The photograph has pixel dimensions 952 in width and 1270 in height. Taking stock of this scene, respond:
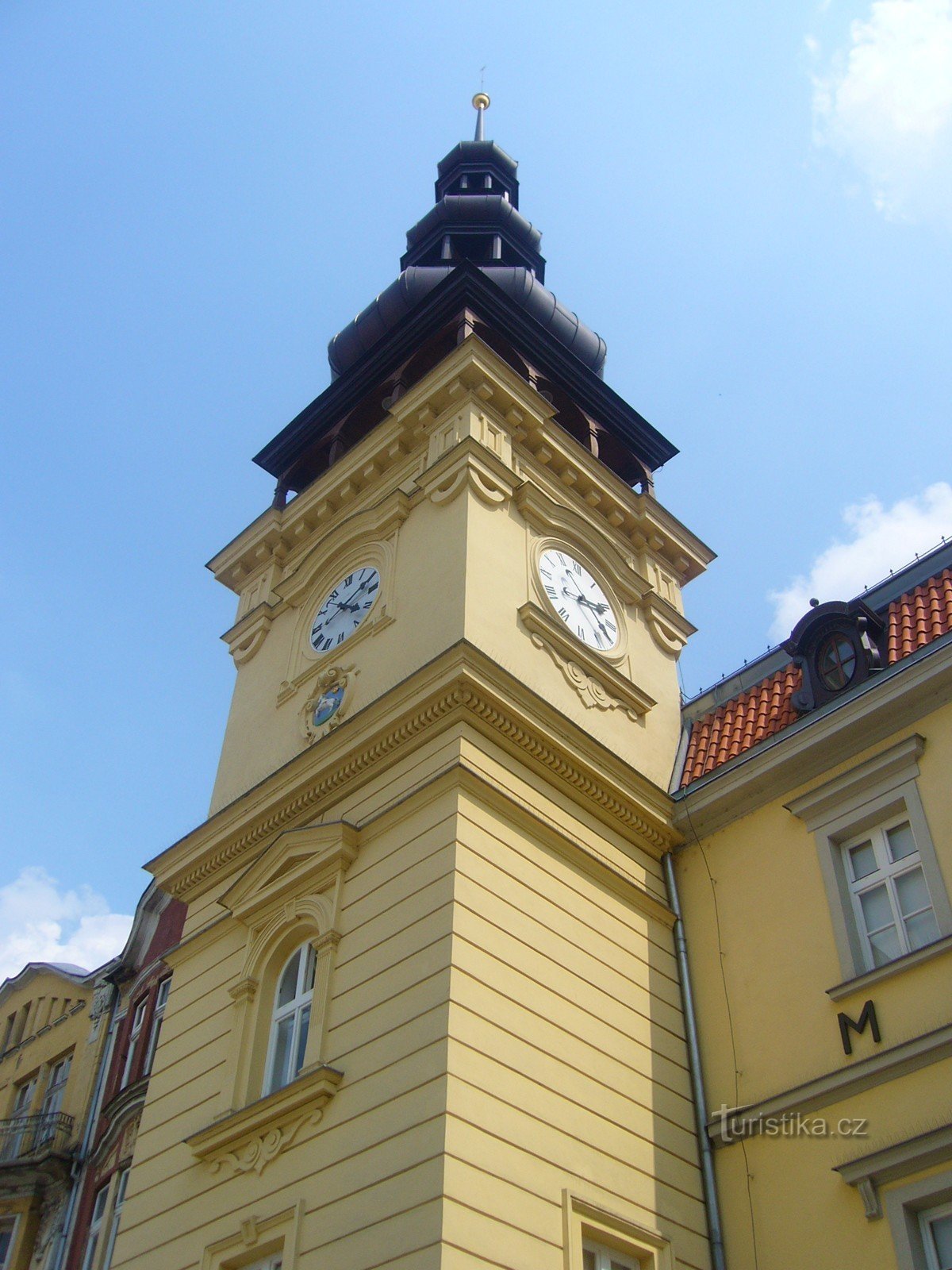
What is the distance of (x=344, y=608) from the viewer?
18219 millimetres

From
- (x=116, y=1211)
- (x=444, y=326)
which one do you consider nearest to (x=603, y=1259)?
(x=116, y=1211)

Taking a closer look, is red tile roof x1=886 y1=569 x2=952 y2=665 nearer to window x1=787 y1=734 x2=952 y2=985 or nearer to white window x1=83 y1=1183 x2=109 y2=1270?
window x1=787 y1=734 x2=952 y2=985

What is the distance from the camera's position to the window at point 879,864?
13133 millimetres

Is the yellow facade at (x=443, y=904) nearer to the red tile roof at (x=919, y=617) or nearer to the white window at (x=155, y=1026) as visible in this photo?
the red tile roof at (x=919, y=617)

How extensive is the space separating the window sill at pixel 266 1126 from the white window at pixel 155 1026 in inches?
359

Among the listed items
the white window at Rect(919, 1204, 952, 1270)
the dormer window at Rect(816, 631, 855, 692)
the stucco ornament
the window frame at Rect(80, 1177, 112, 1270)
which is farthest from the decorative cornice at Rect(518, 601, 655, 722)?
the window frame at Rect(80, 1177, 112, 1270)

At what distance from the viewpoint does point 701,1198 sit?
13289 mm

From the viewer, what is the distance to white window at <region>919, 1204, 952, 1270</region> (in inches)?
443

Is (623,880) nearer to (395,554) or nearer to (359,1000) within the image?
(359,1000)

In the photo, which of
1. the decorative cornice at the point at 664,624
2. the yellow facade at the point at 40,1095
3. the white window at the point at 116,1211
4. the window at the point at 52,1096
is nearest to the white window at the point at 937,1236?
the decorative cornice at the point at 664,624

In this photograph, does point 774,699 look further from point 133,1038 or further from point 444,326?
point 133,1038

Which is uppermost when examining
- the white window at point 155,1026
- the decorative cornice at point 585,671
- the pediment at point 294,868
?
the decorative cornice at point 585,671

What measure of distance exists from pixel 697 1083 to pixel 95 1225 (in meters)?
12.0

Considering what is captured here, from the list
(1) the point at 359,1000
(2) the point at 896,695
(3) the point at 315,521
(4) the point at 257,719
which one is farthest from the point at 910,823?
(3) the point at 315,521
